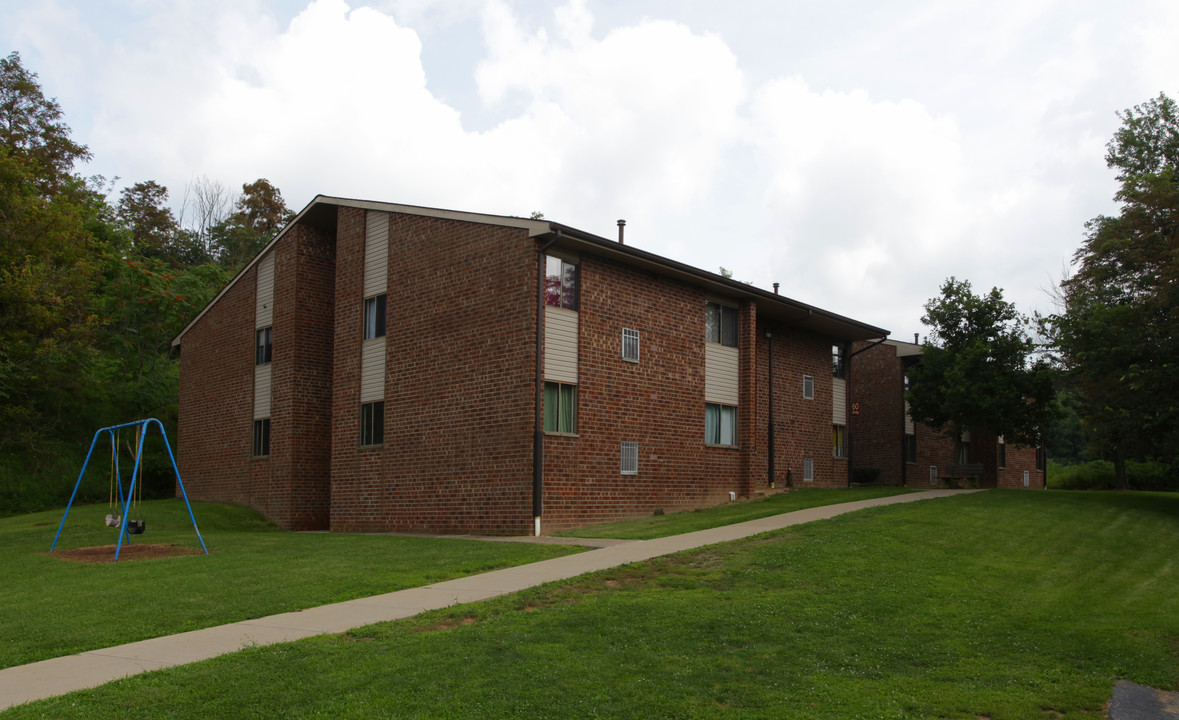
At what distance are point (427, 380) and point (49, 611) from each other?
11.8 m

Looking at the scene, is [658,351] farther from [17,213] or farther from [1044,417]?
[17,213]

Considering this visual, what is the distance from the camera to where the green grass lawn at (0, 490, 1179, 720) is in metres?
6.60

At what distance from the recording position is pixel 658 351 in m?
23.1

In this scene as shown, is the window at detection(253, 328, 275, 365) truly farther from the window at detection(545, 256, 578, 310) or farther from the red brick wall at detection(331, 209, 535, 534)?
the window at detection(545, 256, 578, 310)

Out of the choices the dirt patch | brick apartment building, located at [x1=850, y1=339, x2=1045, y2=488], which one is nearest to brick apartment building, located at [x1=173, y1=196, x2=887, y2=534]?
brick apartment building, located at [x1=850, y1=339, x2=1045, y2=488]

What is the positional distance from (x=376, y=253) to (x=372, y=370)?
3.10 meters

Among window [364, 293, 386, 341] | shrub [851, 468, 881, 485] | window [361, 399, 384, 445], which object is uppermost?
window [364, 293, 386, 341]

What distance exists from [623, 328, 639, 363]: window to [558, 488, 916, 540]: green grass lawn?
3.85 meters

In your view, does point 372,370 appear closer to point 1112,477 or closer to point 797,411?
point 797,411

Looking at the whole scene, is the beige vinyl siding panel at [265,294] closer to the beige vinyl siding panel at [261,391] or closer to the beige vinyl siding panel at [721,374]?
the beige vinyl siding panel at [261,391]

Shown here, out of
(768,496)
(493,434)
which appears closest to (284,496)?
(493,434)

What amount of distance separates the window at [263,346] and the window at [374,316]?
4.79 metres

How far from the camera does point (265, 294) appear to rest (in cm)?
2823

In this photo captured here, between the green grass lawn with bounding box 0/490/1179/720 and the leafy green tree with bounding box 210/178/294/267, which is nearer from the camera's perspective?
the green grass lawn with bounding box 0/490/1179/720
